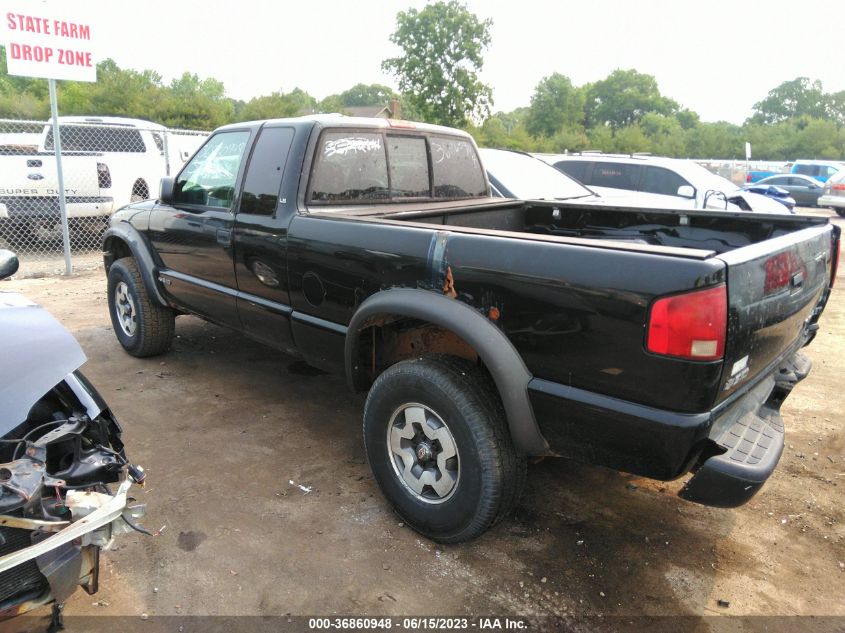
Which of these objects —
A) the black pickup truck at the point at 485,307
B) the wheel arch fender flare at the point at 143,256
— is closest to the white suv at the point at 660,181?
the black pickup truck at the point at 485,307

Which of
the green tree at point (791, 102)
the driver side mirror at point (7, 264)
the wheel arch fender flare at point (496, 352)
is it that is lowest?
the wheel arch fender flare at point (496, 352)

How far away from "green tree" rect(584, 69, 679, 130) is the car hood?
283 ft

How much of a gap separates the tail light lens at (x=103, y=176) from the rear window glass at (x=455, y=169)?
23.9 ft

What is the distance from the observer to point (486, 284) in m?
2.52

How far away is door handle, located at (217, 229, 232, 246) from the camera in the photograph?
3.92 metres

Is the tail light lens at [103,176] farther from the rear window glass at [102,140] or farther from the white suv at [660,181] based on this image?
the white suv at [660,181]

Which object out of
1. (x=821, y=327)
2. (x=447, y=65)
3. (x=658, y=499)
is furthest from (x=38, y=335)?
(x=447, y=65)

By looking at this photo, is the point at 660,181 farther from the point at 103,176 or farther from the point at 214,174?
the point at 103,176

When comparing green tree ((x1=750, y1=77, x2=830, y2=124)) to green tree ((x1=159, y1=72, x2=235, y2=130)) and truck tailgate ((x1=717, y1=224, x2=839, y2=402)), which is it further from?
truck tailgate ((x1=717, y1=224, x2=839, y2=402))

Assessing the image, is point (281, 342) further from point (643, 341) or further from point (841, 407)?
point (841, 407)

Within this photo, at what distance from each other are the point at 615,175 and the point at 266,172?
275 inches

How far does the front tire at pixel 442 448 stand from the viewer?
8.49 ft

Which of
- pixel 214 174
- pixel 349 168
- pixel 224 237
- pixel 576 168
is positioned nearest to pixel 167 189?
pixel 214 174

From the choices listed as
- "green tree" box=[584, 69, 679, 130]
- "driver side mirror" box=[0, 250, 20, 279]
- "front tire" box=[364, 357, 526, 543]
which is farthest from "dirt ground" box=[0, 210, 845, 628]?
"green tree" box=[584, 69, 679, 130]
